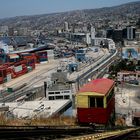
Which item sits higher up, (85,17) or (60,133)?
(60,133)

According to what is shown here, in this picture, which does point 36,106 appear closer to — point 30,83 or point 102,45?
point 30,83

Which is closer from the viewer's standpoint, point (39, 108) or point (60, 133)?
point (60, 133)

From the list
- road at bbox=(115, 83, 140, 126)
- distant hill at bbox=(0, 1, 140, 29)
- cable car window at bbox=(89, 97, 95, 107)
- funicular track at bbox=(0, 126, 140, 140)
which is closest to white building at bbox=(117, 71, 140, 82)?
road at bbox=(115, 83, 140, 126)

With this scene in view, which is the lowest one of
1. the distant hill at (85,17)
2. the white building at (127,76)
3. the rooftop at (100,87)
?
the distant hill at (85,17)

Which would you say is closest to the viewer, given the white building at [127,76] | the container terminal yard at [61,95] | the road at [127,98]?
the container terminal yard at [61,95]

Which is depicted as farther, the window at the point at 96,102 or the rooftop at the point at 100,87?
the rooftop at the point at 100,87

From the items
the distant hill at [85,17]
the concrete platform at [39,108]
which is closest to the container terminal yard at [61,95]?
the concrete platform at [39,108]

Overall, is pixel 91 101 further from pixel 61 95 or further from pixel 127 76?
pixel 127 76

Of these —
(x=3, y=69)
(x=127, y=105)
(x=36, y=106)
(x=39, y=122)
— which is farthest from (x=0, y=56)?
(x=39, y=122)

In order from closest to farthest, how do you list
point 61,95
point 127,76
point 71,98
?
point 71,98
point 61,95
point 127,76

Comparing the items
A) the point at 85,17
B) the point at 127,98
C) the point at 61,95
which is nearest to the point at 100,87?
the point at 61,95

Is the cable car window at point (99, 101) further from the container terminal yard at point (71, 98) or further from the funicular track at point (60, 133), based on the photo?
the funicular track at point (60, 133)

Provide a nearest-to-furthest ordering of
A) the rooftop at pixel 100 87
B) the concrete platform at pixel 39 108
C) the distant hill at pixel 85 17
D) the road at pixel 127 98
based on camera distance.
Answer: the rooftop at pixel 100 87 < the concrete platform at pixel 39 108 < the road at pixel 127 98 < the distant hill at pixel 85 17
